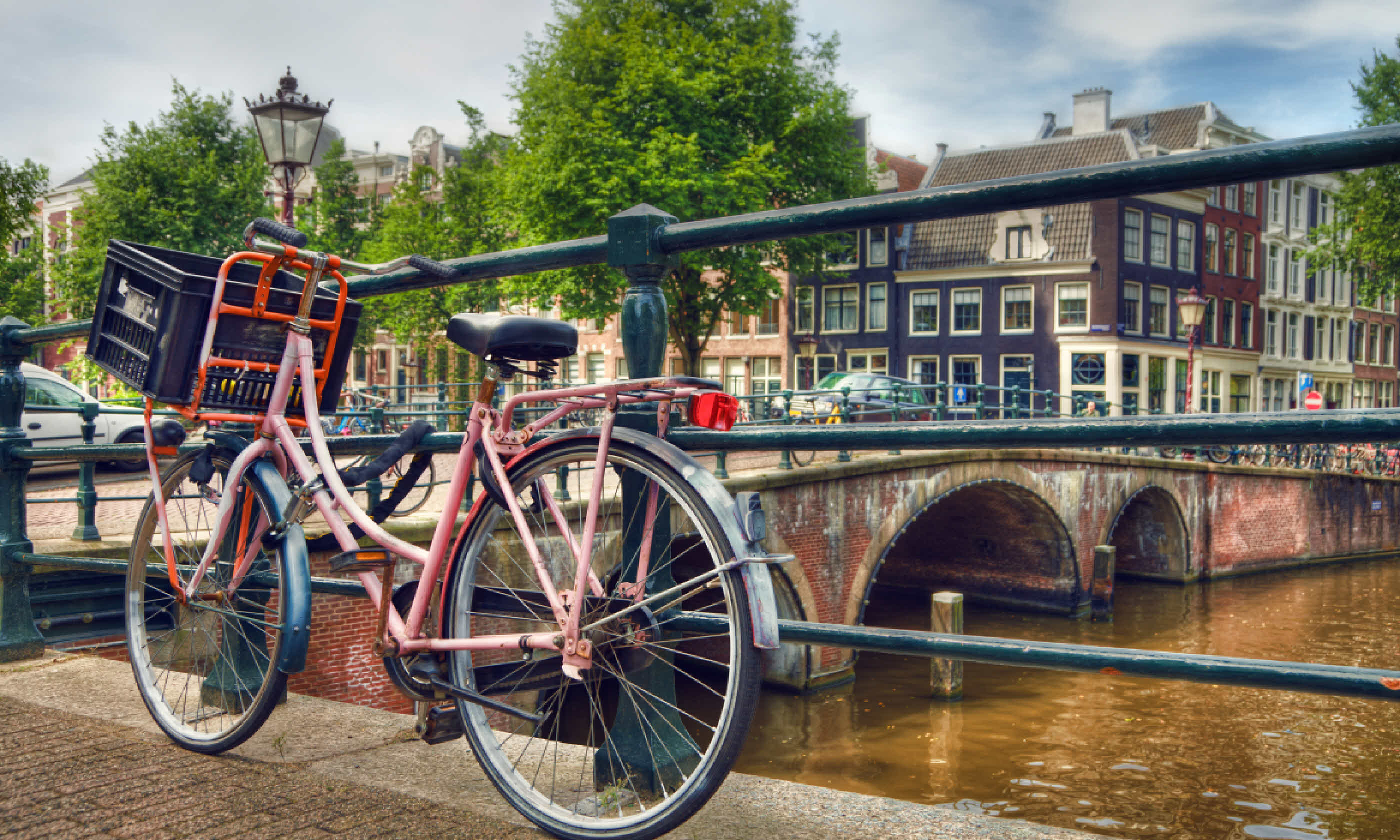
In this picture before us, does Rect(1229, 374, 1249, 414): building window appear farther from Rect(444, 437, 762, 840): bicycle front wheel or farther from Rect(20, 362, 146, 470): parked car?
Rect(444, 437, 762, 840): bicycle front wheel

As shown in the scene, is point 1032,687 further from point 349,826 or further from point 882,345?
point 882,345

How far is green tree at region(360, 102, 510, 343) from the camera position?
1197 inches

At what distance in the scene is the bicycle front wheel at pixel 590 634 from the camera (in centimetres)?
192

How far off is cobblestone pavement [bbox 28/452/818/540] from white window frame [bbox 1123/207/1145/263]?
59.8 ft

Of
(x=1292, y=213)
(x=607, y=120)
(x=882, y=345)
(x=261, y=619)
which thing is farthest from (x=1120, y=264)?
(x=261, y=619)

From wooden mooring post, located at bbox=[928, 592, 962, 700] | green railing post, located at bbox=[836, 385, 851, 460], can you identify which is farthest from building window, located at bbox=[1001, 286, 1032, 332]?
wooden mooring post, located at bbox=[928, 592, 962, 700]

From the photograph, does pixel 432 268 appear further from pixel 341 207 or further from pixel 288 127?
pixel 341 207

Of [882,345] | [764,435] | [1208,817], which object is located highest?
[882,345]

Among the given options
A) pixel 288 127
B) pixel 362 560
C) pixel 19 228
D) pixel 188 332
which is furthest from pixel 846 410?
pixel 19 228

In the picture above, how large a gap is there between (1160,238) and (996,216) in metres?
4.79

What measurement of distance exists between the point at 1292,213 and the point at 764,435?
4182 cm

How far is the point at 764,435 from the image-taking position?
6.65 ft

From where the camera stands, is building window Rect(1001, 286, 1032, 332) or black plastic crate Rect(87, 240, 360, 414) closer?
black plastic crate Rect(87, 240, 360, 414)

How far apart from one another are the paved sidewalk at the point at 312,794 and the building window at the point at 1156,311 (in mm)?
32314
